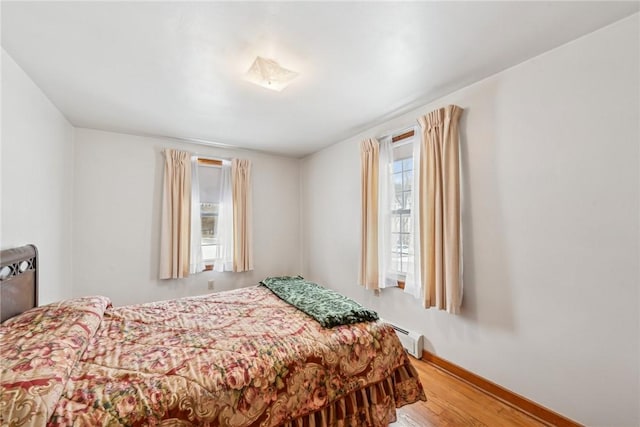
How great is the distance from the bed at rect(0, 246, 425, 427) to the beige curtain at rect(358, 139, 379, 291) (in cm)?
116

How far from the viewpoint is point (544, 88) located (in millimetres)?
1779

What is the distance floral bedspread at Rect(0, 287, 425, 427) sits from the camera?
40.1 inches

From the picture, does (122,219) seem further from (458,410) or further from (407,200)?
(458,410)

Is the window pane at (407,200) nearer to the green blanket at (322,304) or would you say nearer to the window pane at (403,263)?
the window pane at (403,263)

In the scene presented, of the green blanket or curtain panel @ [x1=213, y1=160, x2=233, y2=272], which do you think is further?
curtain panel @ [x1=213, y1=160, x2=233, y2=272]

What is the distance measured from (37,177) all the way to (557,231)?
3.86 meters

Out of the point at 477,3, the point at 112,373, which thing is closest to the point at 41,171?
the point at 112,373

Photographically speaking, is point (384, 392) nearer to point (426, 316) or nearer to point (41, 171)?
point (426, 316)

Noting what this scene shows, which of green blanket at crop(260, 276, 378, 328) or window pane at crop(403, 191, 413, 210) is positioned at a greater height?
window pane at crop(403, 191, 413, 210)

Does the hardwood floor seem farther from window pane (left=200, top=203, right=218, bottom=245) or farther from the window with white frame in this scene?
window pane (left=200, top=203, right=218, bottom=245)

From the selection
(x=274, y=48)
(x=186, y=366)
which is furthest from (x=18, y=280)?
(x=274, y=48)

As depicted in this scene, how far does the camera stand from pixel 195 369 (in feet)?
4.12

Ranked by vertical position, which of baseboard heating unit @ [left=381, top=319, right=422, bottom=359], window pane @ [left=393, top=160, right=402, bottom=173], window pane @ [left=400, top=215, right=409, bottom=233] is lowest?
baseboard heating unit @ [left=381, top=319, right=422, bottom=359]

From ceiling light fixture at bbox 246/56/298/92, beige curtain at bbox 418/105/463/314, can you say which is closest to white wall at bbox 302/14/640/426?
beige curtain at bbox 418/105/463/314
